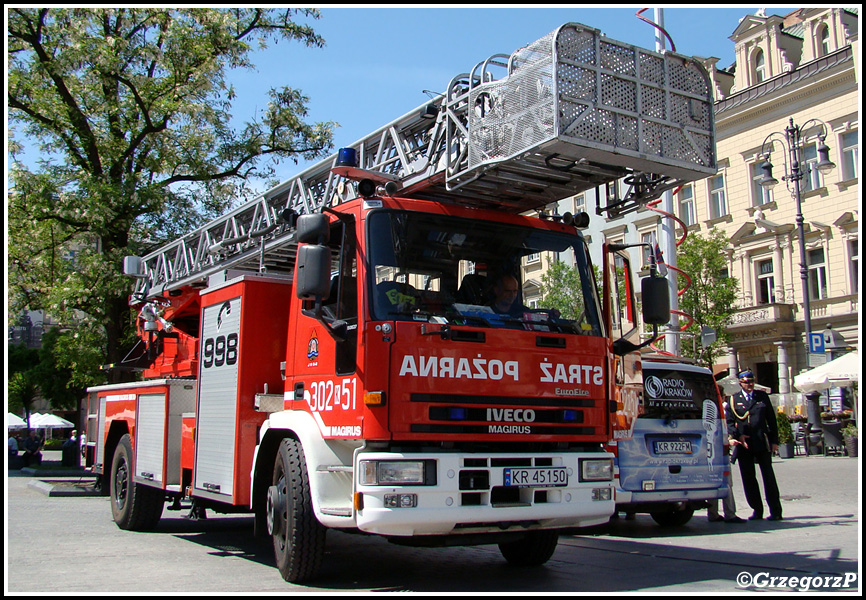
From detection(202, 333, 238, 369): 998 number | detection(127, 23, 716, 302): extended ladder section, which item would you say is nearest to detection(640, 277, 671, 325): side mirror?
detection(127, 23, 716, 302): extended ladder section

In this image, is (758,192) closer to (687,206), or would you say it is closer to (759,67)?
(687,206)

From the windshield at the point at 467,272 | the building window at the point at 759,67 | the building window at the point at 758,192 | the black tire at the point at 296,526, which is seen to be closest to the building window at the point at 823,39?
the building window at the point at 759,67

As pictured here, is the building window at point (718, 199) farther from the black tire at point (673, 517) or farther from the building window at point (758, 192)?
the black tire at point (673, 517)

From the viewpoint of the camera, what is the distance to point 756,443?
10.6m

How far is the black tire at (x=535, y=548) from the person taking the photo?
23.7 feet

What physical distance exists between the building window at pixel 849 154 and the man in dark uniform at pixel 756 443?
25.9 metres

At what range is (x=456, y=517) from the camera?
567 cm

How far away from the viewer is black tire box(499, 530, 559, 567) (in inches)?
285

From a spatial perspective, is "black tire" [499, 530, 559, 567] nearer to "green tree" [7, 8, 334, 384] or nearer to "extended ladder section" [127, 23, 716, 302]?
"extended ladder section" [127, 23, 716, 302]

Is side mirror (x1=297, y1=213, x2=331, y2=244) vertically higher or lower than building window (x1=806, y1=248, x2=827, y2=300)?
lower

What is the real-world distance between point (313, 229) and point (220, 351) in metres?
2.47

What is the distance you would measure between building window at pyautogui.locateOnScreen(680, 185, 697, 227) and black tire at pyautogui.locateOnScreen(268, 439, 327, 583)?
35.8 metres

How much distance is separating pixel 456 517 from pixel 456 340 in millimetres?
1215

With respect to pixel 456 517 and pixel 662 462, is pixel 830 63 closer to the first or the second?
pixel 662 462
